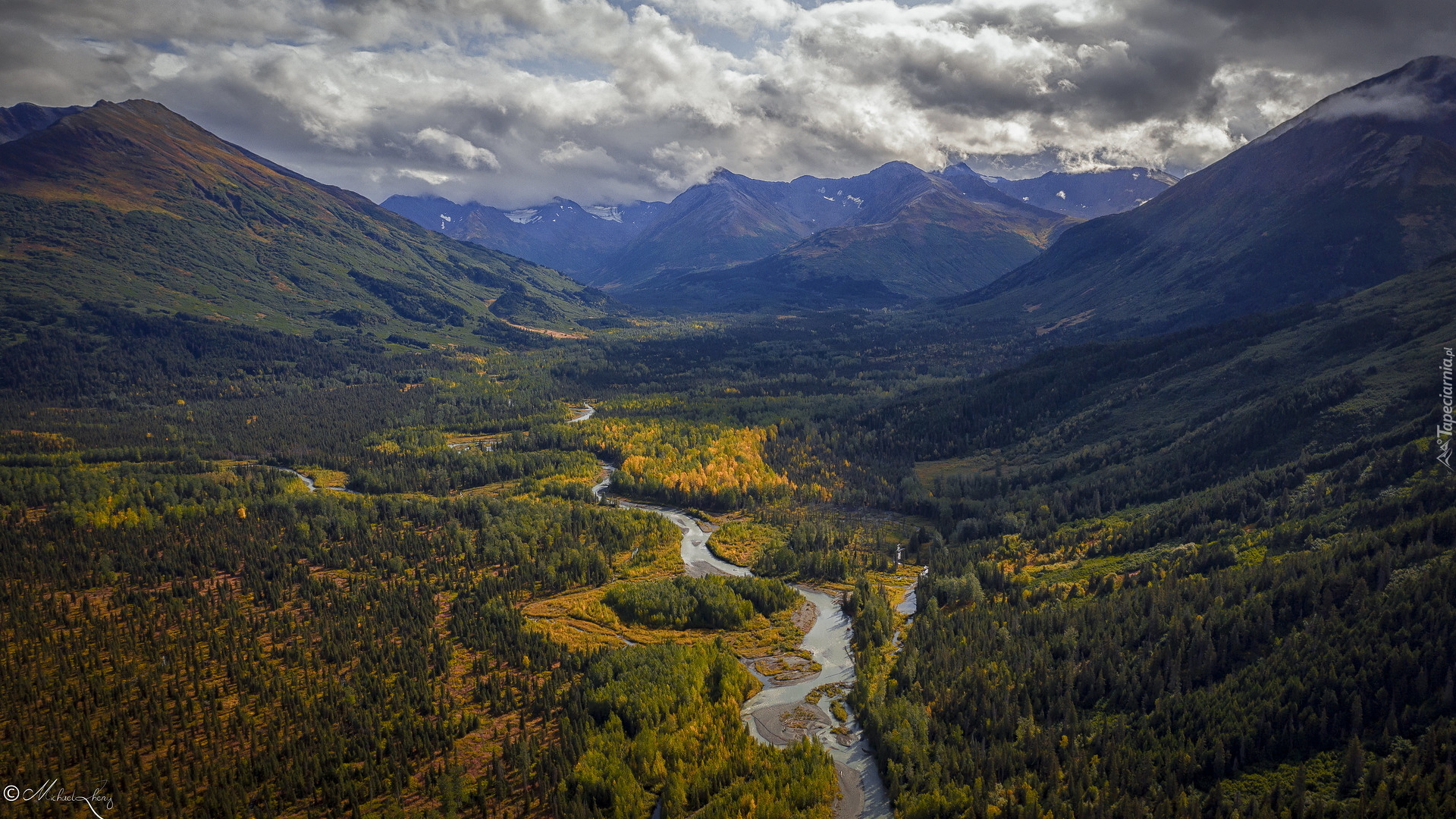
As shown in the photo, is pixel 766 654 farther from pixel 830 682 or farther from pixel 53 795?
pixel 53 795

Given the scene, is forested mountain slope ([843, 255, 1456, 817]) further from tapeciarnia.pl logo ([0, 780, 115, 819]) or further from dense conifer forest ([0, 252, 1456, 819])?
tapeciarnia.pl logo ([0, 780, 115, 819])

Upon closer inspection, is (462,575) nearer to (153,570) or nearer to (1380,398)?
(153,570)

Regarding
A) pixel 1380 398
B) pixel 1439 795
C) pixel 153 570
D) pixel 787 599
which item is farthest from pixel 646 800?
pixel 1380 398

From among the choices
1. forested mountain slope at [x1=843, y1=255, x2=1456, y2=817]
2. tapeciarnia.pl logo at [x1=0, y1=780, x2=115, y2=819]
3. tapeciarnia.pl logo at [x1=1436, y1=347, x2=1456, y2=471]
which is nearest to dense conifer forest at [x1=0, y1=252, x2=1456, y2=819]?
forested mountain slope at [x1=843, y1=255, x2=1456, y2=817]

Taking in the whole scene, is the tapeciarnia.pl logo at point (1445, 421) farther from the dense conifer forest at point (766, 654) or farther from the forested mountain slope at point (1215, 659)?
the dense conifer forest at point (766, 654)

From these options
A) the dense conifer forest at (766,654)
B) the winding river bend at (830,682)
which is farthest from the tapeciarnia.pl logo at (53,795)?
the winding river bend at (830,682)

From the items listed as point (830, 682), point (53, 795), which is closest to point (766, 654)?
point (830, 682)
